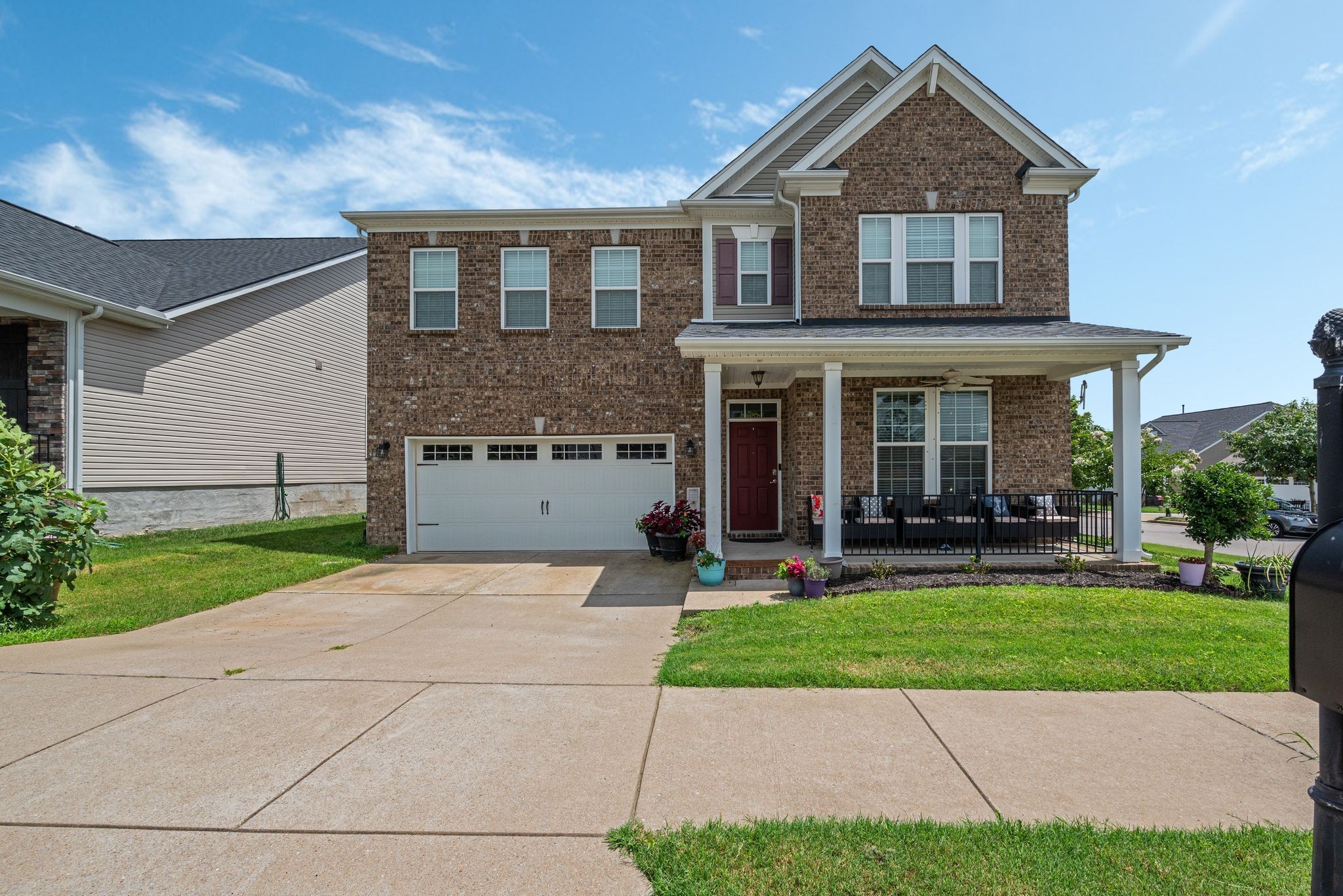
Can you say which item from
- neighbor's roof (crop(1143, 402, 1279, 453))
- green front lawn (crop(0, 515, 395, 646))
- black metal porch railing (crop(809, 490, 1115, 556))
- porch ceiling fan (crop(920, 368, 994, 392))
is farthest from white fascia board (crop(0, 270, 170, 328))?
neighbor's roof (crop(1143, 402, 1279, 453))

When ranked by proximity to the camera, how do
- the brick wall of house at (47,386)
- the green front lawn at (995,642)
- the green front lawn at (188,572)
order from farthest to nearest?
the brick wall of house at (47,386), the green front lawn at (188,572), the green front lawn at (995,642)

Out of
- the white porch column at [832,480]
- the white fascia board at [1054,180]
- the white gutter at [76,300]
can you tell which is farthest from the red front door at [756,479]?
the white gutter at [76,300]

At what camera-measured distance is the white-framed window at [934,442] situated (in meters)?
11.6

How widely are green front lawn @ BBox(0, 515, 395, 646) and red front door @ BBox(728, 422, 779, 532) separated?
659cm

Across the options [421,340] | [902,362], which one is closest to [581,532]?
[421,340]

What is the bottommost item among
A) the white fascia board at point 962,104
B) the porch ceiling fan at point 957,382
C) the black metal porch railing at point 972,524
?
the black metal porch railing at point 972,524

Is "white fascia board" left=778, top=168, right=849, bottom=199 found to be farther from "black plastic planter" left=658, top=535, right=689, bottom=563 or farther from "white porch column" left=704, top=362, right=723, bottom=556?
"black plastic planter" left=658, top=535, right=689, bottom=563

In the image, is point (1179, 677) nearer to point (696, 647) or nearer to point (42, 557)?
point (696, 647)

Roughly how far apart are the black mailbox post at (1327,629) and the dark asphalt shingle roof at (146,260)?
16.1m

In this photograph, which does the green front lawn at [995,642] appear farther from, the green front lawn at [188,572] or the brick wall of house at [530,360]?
the green front lawn at [188,572]

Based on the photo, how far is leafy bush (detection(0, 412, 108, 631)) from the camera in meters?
6.83

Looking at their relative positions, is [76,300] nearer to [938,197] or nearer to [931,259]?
[931,259]

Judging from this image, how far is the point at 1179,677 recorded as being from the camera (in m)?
5.29

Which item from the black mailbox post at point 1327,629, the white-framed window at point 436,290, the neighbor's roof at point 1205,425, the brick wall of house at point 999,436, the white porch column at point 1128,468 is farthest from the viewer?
the neighbor's roof at point 1205,425
